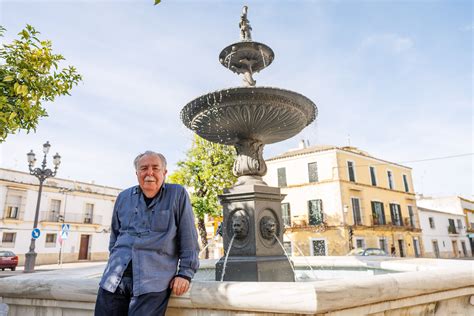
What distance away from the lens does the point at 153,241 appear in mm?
1889

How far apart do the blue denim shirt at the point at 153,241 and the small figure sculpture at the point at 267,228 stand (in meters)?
2.70

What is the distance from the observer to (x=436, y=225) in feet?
111

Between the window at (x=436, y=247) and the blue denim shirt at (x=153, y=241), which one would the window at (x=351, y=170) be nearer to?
the window at (x=436, y=247)

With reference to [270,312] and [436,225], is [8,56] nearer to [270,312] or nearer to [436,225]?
[270,312]

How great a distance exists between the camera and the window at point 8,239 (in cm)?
2473

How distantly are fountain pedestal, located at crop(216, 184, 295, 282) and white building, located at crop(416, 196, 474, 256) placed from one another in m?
38.1

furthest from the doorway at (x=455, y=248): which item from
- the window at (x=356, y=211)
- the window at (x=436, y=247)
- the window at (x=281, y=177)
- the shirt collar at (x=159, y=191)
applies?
the shirt collar at (x=159, y=191)

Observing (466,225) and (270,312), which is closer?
(270,312)

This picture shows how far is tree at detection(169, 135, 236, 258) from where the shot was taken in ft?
56.1

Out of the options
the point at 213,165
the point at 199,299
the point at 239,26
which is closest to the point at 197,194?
the point at 213,165

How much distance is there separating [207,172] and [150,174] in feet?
49.5

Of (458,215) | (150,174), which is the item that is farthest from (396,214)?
(150,174)

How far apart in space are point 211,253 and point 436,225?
25.1 metres

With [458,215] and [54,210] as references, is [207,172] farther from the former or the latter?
[458,215]
